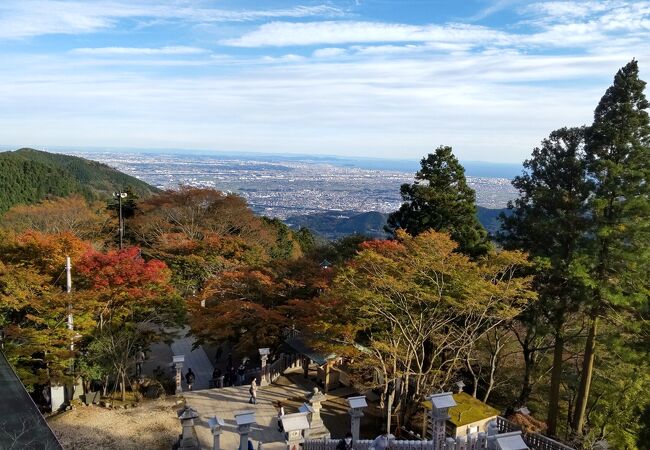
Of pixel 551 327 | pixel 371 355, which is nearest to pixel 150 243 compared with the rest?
pixel 371 355

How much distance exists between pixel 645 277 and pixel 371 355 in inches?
295

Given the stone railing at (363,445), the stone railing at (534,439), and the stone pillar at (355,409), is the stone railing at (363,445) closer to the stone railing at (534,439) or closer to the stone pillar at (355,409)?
the stone pillar at (355,409)

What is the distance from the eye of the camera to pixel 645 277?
1250cm

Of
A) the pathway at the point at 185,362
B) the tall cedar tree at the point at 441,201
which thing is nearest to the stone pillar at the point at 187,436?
the pathway at the point at 185,362

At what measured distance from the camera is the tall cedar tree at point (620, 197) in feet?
40.3

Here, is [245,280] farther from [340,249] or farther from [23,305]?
[23,305]

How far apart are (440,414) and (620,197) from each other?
7.69 metres

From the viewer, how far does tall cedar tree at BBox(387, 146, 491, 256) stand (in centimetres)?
2095

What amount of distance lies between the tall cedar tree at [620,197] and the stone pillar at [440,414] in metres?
5.47

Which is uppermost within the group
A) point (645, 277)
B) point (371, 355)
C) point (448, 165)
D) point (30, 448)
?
point (448, 165)

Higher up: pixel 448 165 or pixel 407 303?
pixel 448 165

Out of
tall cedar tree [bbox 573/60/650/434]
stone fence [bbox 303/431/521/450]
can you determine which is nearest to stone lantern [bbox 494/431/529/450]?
stone fence [bbox 303/431/521/450]

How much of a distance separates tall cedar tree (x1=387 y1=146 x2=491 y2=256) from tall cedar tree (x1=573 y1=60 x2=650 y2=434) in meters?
7.50

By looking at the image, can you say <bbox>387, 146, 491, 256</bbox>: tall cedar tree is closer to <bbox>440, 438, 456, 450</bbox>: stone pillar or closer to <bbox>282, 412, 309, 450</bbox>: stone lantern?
<bbox>440, 438, 456, 450</bbox>: stone pillar
